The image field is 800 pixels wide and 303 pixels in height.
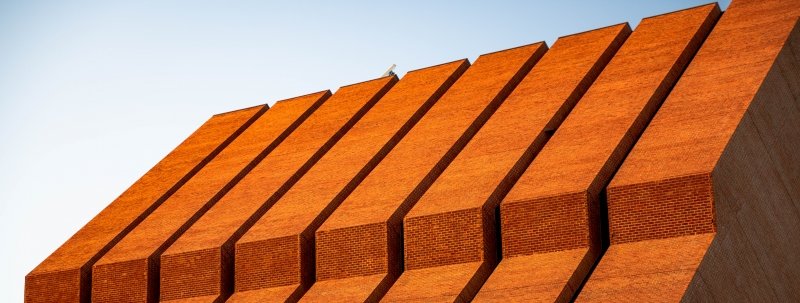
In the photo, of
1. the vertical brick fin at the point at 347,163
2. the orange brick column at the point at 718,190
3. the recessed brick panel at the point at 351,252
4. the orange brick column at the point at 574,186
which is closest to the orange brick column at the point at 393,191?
the recessed brick panel at the point at 351,252

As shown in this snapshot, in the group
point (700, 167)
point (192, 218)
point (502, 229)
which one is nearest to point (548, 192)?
point (502, 229)

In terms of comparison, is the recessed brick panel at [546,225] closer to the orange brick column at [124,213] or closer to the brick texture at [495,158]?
the brick texture at [495,158]

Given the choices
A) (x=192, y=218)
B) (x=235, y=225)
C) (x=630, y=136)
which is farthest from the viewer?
(x=192, y=218)

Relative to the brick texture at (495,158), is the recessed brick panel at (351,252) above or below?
below

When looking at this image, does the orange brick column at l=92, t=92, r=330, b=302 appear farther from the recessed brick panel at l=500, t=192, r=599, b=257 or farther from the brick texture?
the recessed brick panel at l=500, t=192, r=599, b=257

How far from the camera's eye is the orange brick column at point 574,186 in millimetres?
17734

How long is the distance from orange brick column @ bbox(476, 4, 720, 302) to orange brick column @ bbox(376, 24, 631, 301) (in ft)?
1.06

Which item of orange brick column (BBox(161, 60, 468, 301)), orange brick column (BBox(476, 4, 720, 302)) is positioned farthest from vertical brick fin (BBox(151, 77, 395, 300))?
orange brick column (BBox(476, 4, 720, 302))

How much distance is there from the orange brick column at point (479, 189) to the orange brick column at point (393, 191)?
34cm

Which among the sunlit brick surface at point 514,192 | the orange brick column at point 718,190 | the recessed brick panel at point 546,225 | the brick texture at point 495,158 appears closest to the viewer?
the orange brick column at point 718,190

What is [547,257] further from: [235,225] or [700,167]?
[235,225]

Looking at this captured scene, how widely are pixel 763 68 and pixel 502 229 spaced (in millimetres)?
4857

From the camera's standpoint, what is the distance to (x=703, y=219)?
17.1m

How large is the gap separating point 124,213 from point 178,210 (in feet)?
5.57
